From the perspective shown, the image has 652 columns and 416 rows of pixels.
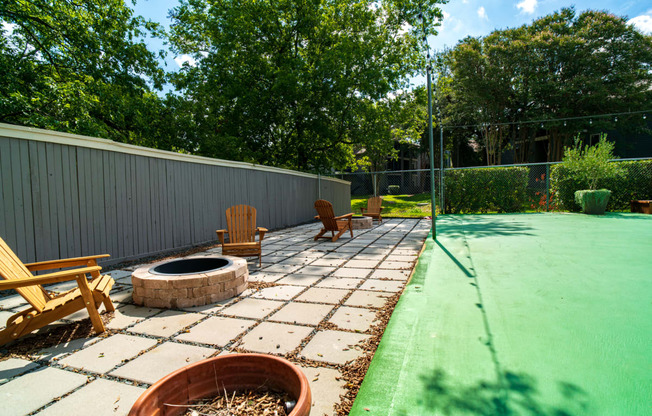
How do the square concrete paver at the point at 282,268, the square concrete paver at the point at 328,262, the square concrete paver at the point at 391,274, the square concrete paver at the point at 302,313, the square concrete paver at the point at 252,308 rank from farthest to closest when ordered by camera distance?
the square concrete paver at the point at 328,262, the square concrete paver at the point at 282,268, the square concrete paver at the point at 391,274, the square concrete paver at the point at 252,308, the square concrete paver at the point at 302,313

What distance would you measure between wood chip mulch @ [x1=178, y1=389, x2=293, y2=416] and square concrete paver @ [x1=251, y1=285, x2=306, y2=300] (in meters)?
1.87

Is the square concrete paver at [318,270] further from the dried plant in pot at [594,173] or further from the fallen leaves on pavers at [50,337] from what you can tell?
the dried plant in pot at [594,173]

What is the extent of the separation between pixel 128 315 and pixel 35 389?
1082 mm

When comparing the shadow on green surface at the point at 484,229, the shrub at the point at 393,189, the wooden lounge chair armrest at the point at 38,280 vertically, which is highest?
the shrub at the point at 393,189

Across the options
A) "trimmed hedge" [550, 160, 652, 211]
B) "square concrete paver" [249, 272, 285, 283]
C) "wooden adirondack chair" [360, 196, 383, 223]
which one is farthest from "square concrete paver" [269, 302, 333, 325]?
"trimmed hedge" [550, 160, 652, 211]

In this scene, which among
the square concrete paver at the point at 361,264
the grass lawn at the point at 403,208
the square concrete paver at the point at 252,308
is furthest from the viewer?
the grass lawn at the point at 403,208

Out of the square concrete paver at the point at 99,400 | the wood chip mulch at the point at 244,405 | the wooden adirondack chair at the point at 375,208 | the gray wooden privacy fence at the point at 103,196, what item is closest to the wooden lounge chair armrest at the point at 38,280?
the square concrete paver at the point at 99,400

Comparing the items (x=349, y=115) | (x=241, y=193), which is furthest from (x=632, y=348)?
(x=349, y=115)

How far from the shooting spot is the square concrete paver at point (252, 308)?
2834 mm

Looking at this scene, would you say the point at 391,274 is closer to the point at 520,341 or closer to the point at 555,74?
the point at 520,341

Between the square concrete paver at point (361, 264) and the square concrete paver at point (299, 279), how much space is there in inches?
28.5

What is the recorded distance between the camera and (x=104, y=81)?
9734 mm

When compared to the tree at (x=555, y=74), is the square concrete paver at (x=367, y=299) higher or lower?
lower

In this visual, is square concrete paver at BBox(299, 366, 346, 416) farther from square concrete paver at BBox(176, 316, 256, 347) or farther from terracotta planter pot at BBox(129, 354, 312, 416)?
square concrete paver at BBox(176, 316, 256, 347)
